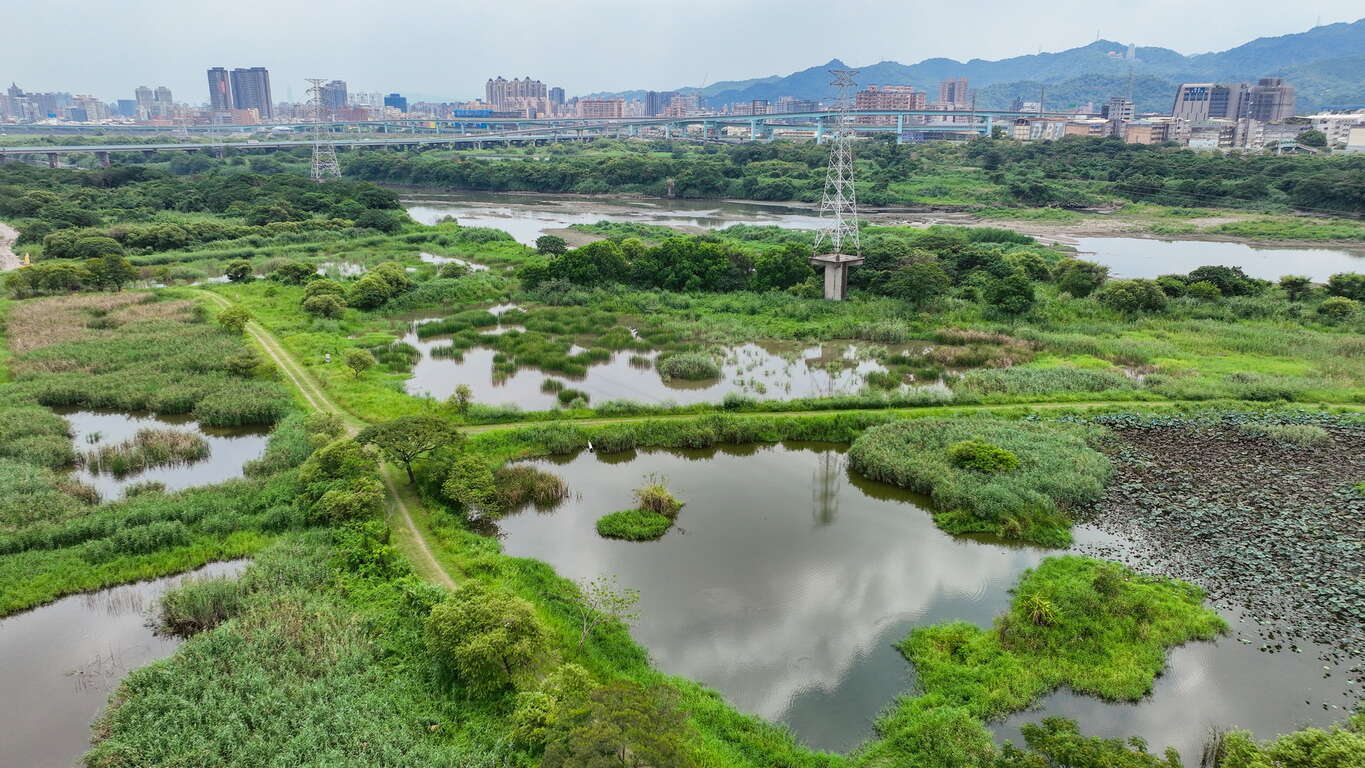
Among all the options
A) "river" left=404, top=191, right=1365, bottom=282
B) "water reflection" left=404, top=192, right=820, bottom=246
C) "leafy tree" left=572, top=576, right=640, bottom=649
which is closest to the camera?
"leafy tree" left=572, top=576, right=640, bottom=649

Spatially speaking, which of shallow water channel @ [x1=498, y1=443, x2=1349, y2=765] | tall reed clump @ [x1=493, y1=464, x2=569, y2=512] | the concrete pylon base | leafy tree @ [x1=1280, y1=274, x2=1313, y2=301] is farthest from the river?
tall reed clump @ [x1=493, y1=464, x2=569, y2=512]

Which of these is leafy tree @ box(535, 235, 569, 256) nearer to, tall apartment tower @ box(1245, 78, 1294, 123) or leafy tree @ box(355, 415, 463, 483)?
leafy tree @ box(355, 415, 463, 483)

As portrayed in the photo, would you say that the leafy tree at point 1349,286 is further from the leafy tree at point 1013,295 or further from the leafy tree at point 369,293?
the leafy tree at point 369,293

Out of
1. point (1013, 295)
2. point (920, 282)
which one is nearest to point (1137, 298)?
point (1013, 295)

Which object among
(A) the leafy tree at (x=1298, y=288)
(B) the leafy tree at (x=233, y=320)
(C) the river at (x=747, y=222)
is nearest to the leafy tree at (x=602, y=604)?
(B) the leafy tree at (x=233, y=320)

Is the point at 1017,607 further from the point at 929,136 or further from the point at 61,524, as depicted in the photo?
the point at 929,136

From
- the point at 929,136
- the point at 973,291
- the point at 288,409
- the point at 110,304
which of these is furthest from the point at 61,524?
the point at 929,136
